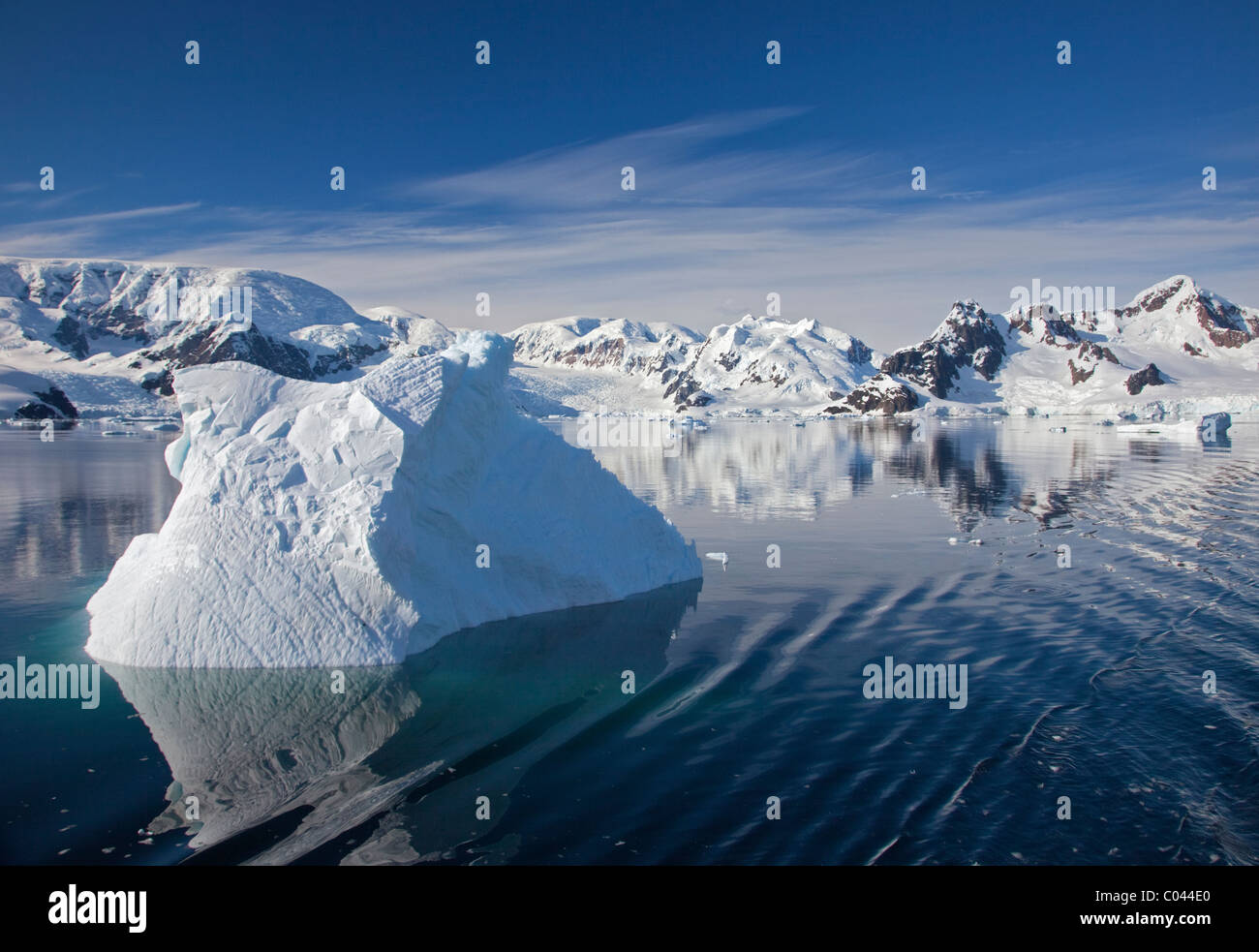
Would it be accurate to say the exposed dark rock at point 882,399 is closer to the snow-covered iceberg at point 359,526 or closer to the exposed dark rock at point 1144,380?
the exposed dark rock at point 1144,380

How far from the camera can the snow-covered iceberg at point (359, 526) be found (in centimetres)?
1357

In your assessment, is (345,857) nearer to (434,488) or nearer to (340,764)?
(340,764)

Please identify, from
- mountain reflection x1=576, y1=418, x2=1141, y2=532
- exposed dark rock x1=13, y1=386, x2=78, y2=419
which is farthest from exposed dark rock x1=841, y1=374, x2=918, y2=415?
exposed dark rock x1=13, y1=386, x2=78, y2=419

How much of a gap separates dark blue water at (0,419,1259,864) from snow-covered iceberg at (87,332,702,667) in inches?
27.2

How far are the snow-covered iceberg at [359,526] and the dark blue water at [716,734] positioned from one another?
0.69 metres

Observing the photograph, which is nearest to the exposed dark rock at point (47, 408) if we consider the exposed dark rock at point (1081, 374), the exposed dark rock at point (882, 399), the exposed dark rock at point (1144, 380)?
the exposed dark rock at point (882, 399)

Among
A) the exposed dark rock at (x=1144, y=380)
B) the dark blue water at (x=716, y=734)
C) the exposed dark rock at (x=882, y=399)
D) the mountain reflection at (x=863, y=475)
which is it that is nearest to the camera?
the dark blue water at (x=716, y=734)

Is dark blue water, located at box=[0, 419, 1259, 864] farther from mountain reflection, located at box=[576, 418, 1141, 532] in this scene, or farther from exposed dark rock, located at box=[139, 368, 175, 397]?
exposed dark rock, located at box=[139, 368, 175, 397]

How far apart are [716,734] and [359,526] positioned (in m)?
7.16

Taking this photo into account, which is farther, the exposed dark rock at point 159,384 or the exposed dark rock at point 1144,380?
the exposed dark rock at point 1144,380

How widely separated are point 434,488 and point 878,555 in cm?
1295

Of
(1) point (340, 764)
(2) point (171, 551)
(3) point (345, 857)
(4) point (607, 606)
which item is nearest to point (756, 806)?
(3) point (345, 857)

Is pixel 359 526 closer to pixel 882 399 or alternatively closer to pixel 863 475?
pixel 863 475

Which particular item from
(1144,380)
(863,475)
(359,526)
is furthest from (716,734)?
(1144,380)
